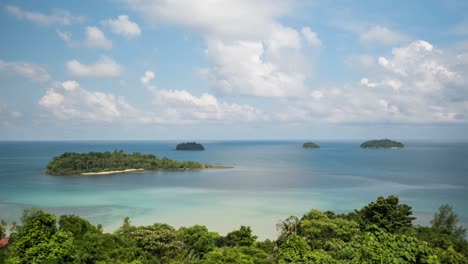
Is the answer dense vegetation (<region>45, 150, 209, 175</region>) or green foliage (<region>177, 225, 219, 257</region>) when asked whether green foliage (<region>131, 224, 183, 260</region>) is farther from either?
dense vegetation (<region>45, 150, 209, 175</region>)

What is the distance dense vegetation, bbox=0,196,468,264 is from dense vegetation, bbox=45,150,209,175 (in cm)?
5439

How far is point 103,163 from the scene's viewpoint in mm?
81250

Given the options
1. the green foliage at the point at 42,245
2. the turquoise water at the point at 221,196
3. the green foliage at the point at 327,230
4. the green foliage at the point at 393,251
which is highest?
the green foliage at the point at 393,251

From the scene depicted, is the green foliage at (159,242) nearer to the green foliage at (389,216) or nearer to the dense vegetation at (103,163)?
the green foliage at (389,216)

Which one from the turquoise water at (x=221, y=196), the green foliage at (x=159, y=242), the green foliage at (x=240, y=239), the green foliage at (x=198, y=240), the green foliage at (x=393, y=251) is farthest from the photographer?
the turquoise water at (x=221, y=196)

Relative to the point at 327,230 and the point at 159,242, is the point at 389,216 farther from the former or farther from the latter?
the point at 159,242

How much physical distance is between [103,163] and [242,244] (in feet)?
235

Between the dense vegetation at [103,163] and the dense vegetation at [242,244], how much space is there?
5439 centimetres

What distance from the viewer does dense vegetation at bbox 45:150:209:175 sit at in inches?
2940

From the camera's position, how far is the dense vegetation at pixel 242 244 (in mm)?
7254

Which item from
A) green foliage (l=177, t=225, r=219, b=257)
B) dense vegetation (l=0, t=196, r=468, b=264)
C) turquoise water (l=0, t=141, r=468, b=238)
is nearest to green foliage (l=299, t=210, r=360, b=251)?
dense vegetation (l=0, t=196, r=468, b=264)

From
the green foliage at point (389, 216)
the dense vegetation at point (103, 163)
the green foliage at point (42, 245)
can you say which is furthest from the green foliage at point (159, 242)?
the dense vegetation at point (103, 163)

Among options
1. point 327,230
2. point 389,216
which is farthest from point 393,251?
point 389,216

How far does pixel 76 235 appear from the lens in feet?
53.2
